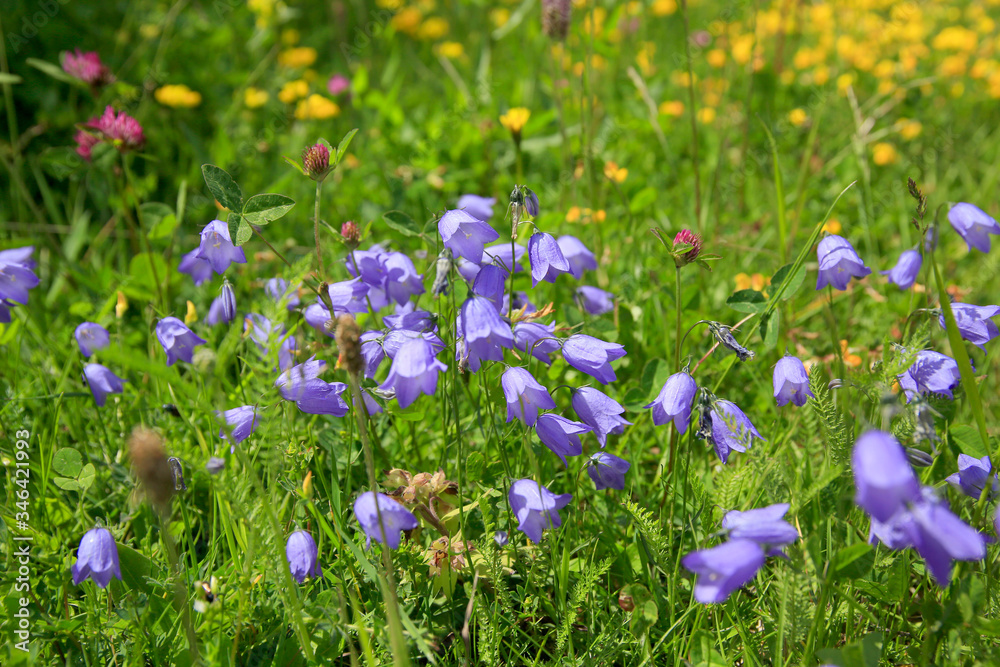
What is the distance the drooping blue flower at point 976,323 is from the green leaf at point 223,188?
5.89ft

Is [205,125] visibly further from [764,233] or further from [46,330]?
[764,233]

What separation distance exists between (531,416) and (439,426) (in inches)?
27.2

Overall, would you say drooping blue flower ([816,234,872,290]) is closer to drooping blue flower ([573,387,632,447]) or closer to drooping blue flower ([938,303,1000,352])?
drooping blue flower ([938,303,1000,352])

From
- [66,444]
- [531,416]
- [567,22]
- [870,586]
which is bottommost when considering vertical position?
[66,444]

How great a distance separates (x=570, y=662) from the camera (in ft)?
4.92

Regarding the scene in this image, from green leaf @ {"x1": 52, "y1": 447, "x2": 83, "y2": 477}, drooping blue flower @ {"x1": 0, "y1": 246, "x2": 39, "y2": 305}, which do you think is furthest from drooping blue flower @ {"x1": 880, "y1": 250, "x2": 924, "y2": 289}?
drooping blue flower @ {"x1": 0, "y1": 246, "x2": 39, "y2": 305}

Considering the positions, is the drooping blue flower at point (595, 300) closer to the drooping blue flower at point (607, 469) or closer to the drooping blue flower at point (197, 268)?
the drooping blue flower at point (607, 469)

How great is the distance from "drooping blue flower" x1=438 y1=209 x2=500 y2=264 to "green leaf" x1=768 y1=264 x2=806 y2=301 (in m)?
0.88

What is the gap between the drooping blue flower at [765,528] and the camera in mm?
1172

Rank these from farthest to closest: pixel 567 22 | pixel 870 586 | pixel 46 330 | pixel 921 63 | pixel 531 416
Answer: pixel 921 63 → pixel 567 22 → pixel 46 330 → pixel 531 416 → pixel 870 586

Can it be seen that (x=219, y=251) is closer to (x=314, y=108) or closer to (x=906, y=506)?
(x=906, y=506)

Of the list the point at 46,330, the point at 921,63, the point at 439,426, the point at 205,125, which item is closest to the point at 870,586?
the point at 439,426

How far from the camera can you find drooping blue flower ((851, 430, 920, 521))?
960mm

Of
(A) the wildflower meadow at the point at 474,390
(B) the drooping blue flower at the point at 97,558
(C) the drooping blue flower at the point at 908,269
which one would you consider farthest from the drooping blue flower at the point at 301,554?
(C) the drooping blue flower at the point at 908,269
